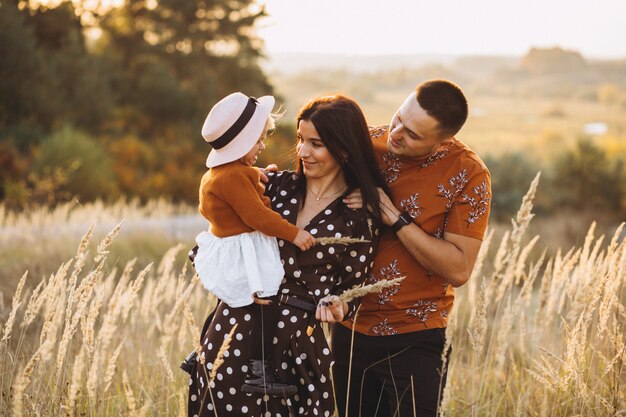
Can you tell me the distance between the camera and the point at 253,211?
3082 millimetres

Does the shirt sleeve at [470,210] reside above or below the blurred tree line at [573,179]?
above

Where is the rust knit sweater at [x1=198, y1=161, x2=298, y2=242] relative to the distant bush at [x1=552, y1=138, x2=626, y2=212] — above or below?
above

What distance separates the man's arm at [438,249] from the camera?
3121 mm

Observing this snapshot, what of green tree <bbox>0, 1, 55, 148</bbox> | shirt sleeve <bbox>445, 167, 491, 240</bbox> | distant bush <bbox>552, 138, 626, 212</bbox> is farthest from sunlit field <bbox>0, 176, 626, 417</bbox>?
distant bush <bbox>552, 138, 626, 212</bbox>

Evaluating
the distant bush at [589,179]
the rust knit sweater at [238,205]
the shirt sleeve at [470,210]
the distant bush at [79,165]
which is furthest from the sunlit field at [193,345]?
the distant bush at [589,179]

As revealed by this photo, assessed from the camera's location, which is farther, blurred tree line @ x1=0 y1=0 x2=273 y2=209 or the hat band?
blurred tree line @ x1=0 y1=0 x2=273 y2=209

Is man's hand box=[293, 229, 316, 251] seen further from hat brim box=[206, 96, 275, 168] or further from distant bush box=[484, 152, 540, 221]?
distant bush box=[484, 152, 540, 221]

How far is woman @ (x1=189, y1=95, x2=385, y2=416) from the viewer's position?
3133 mm

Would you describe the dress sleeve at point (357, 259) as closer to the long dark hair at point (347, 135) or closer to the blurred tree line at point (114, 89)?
the long dark hair at point (347, 135)

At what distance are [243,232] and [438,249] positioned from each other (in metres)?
0.83

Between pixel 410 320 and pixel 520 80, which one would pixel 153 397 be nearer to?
pixel 410 320

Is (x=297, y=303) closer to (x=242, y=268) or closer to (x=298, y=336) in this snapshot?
(x=298, y=336)

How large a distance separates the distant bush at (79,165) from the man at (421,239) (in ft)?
55.0

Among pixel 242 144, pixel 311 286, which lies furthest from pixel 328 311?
pixel 242 144
